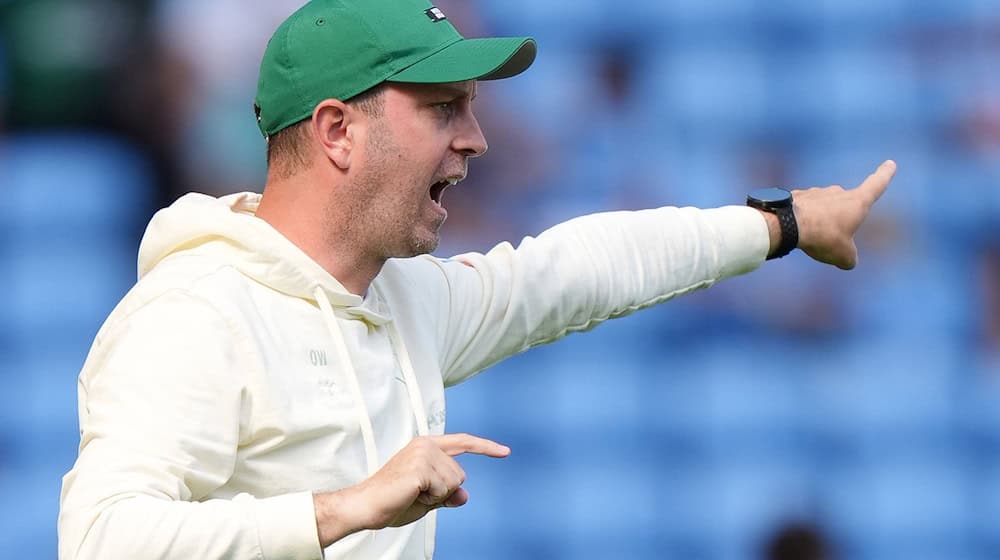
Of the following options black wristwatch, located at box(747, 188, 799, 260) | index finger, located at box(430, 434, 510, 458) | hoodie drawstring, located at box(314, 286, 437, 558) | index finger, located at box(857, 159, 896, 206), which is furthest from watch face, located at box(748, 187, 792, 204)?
index finger, located at box(430, 434, 510, 458)

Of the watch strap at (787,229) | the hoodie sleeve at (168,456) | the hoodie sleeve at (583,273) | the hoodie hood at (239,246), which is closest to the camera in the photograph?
the hoodie sleeve at (168,456)

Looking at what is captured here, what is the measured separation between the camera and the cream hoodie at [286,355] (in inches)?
62.8

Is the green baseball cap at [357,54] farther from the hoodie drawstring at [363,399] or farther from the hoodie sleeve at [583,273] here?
the hoodie sleeve at [583,273]

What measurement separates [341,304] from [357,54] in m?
0.30

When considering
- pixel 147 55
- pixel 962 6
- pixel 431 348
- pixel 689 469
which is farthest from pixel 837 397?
pixel 431 348

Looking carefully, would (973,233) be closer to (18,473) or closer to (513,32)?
(513,32)

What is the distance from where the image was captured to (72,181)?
13.5ft

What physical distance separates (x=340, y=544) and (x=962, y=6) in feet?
10.9

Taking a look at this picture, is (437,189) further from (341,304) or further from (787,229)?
(787,229)

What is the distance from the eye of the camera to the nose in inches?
77.6

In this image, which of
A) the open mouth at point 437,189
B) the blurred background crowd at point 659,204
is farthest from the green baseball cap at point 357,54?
the blurred background crowd at point 659,204

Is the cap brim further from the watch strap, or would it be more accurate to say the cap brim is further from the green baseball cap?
the watch strap

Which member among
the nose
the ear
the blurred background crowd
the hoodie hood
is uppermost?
the ear

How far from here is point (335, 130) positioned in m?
1.94
